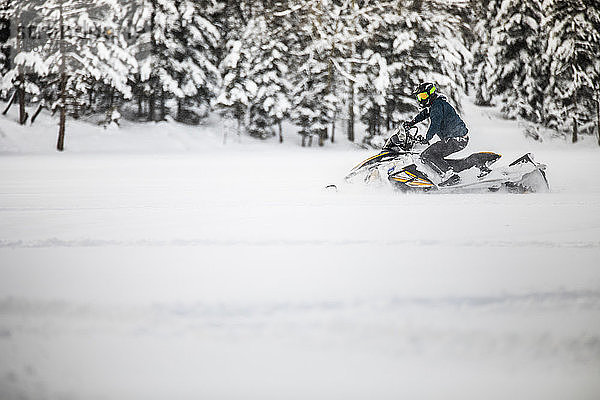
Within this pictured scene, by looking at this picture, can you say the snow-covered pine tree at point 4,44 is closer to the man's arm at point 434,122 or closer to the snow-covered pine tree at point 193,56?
the snow-covered pine tree at point 193,56

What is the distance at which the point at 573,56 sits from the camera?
2045 centimetres

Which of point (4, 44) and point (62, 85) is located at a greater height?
point (4, 44)

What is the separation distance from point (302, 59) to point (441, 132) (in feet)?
63.4

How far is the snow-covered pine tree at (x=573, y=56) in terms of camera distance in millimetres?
20359

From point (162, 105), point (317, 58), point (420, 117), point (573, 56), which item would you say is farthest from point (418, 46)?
point (420, 117)

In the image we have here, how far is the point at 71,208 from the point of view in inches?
218

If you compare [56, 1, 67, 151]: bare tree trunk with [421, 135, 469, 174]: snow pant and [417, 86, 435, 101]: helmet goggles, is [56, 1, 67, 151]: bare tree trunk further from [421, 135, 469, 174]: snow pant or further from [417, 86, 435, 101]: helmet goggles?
[421, 135, 469, 174]: snow pant

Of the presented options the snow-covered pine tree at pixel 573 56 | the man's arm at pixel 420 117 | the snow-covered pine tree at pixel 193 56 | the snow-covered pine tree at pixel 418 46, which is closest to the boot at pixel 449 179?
the man's arm at pixel 420 117

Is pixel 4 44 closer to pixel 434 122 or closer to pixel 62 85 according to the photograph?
pixel 62 85

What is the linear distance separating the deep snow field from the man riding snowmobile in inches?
59.0

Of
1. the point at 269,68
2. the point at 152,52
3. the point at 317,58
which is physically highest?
the point at 317,58

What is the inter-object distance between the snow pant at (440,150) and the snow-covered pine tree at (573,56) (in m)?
18.3

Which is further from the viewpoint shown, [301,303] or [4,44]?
[4,44]

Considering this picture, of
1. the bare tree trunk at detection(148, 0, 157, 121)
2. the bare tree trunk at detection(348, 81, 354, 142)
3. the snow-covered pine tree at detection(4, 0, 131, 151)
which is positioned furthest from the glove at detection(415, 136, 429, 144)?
the bare tree trunk at detection(148, 0, 157, 121)
